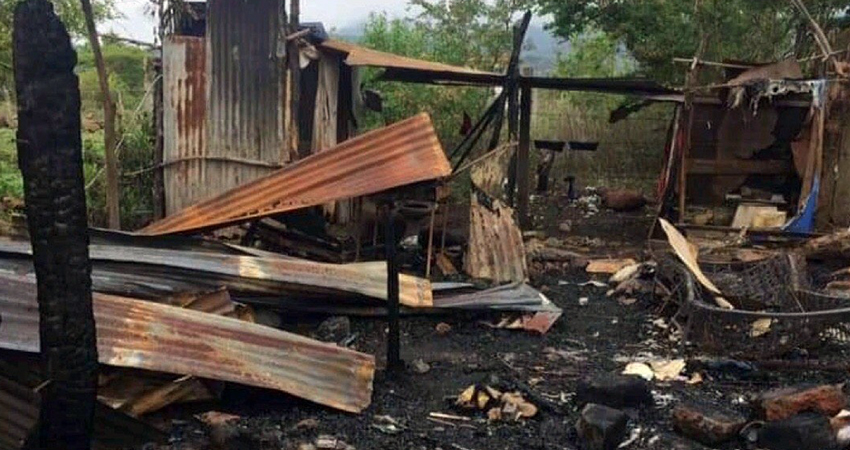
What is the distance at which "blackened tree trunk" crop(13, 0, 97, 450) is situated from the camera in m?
3.09

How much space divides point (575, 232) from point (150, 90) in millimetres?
6491

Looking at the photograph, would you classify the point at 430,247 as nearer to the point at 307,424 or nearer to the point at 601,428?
the point at 307,424

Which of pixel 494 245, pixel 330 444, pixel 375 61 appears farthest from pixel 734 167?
pixel 330 444

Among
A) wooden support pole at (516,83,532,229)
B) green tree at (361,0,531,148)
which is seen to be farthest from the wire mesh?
green tree at (361,0,531,148)

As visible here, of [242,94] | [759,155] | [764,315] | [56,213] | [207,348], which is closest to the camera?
[56,213]

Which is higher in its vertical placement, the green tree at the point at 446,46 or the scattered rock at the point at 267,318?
the green tree at the point at 446,46

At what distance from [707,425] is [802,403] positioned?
62 centimetres

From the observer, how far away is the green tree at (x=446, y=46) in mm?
15539

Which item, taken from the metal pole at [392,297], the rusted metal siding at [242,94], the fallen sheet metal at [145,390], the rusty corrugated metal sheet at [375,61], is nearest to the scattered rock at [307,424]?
the fallen sheet metal at [145,390]

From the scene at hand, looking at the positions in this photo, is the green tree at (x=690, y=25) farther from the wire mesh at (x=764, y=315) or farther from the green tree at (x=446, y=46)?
the wire mesh at (x=764, y=315)

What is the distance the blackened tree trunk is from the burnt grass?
1.34 m

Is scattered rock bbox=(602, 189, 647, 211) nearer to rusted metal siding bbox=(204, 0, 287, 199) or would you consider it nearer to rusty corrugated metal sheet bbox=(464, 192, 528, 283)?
rusty corrugated metal sheet bbox=(464, 192, 528, 283)

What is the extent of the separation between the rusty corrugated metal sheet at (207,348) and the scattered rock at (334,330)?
1.06 m

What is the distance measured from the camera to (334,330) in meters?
6.62
